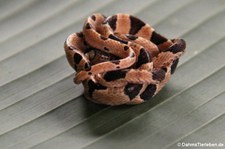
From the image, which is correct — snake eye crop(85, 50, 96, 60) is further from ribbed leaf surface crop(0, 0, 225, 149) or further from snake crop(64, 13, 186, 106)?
ribbed leaf surface crop(0, 0, 225, 149)

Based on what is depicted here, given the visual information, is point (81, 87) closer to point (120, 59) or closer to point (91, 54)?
point (91, 54)

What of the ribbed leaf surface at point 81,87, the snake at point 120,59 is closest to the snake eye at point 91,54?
the snake at point 120,59

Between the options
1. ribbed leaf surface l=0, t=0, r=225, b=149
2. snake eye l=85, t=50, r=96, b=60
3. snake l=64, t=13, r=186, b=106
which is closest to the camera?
ribbed leaf surface l=0, t=0, r=225, b=149

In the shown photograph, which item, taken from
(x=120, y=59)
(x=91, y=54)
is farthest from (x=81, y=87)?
(x=120, y=59)

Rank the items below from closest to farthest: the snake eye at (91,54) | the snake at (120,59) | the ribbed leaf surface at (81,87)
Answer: the ribbed leaf surface at (81,87), the snake at (120,59), the snake eye at (91,54)

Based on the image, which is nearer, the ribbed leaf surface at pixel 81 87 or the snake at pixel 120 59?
the ribbed leaf surface at pixel 81 87

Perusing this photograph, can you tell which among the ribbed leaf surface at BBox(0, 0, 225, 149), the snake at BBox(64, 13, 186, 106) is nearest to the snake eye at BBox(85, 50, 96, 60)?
the snake at BBox(64, 13, 186, 106)

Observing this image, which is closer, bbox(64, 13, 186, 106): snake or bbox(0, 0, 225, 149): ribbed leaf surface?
bbox(0, 0, 225, 149): ribbed leaf surface

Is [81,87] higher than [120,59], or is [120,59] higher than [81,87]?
[120,59]

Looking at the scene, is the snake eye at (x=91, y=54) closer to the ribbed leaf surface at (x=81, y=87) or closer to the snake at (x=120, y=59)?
the snake at (x=120, y=59)

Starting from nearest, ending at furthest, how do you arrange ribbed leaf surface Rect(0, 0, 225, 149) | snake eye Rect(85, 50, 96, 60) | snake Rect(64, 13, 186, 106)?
1. ribbed leaf surface Rect(0, 0, 225, 149)
2. snake Rect(64, 13, 186, 106)
3. snake eye Rect(85, 50, 96, 60)
